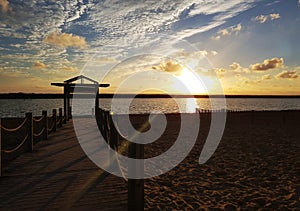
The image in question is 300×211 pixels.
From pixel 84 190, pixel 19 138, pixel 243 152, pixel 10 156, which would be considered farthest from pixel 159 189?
pixel 19 138

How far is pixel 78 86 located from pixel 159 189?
14335 mm

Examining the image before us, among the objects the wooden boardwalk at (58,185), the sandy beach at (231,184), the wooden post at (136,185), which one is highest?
the wooden post at (136,185)

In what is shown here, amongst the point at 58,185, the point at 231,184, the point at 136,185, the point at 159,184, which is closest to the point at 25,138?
the point at 58,185

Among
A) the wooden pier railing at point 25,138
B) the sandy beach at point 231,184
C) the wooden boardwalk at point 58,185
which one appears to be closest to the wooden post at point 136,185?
the wooden boardwalk at point 58,185

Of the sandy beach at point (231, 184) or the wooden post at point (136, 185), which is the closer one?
the wooden post at point (136, 185)

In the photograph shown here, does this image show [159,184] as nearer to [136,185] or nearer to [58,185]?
[58,185]

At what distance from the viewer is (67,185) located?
5.32m

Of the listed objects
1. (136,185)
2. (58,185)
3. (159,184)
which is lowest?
(159,184)

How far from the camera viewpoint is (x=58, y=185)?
5309mm

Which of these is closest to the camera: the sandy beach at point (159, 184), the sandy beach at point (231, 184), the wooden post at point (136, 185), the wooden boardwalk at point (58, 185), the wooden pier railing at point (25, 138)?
the wooden post at point (136, 185)

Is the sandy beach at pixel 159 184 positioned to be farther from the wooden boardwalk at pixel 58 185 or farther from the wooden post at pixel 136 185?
the wooden post at pixel 136 185

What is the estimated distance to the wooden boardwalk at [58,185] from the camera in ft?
14.4

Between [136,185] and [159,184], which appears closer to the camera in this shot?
[136,185]

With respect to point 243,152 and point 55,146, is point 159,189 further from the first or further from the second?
point 243,152
